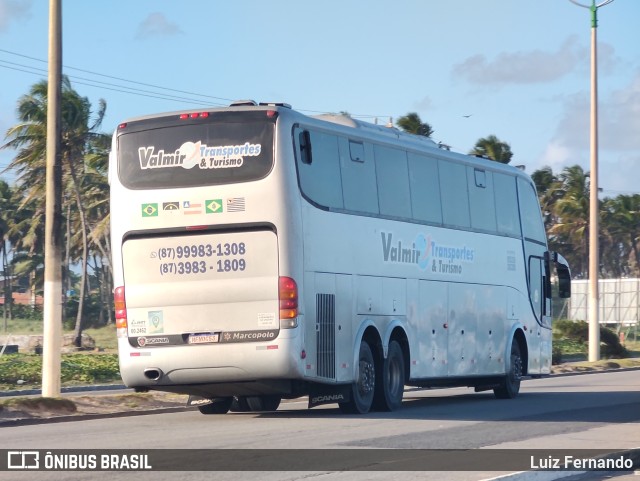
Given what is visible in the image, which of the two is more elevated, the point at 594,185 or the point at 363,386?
the point at 594,185

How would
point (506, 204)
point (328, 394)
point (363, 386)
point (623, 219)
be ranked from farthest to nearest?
point (623, 219), point (506, 204), point (363, 386), point (328, 394)

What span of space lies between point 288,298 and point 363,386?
9.43 feet

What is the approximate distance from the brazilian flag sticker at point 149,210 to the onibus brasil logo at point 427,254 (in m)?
4.03

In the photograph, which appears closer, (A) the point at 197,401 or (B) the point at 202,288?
(B) the point at 202,288

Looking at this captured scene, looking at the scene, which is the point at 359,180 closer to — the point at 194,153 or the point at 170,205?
the point at 194,153

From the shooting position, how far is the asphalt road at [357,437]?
36.9 ft

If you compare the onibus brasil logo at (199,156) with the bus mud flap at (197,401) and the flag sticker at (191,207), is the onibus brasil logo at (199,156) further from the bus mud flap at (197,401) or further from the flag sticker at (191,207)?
the bus mud flap at (197,401)

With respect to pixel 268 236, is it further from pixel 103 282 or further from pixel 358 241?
pixel 103 282

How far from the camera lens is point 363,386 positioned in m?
19.1

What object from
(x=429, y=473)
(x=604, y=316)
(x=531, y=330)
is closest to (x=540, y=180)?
(x=604, y=316)

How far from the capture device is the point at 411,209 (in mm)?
20641

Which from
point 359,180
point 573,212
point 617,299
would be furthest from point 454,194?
point 573,212

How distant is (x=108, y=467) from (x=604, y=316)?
198 feet

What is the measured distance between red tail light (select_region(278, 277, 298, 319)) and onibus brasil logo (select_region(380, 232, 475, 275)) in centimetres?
312
